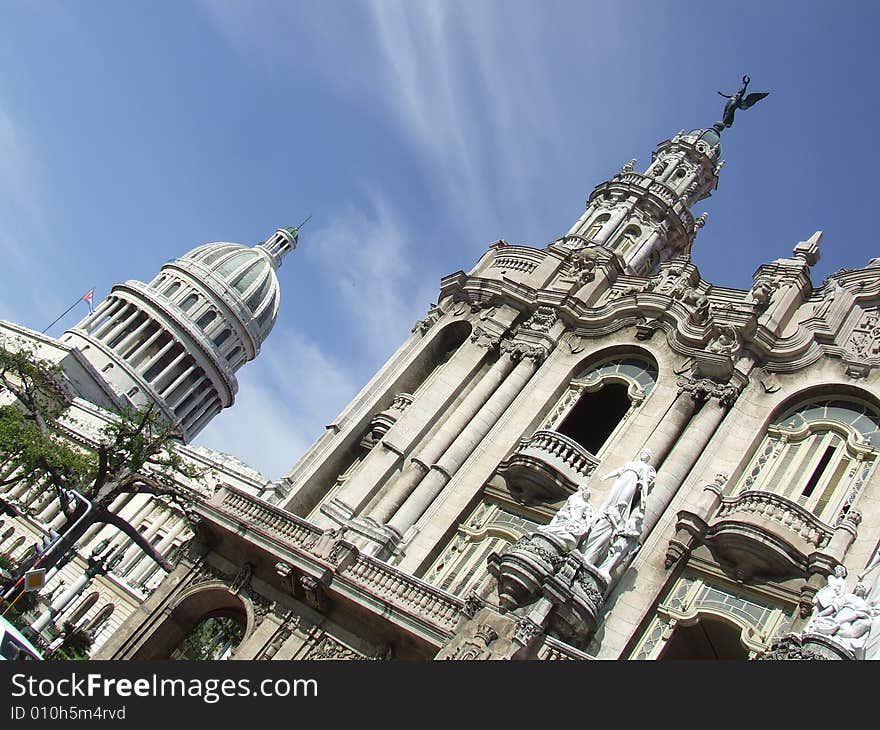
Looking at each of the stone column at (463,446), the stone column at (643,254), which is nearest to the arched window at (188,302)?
the stone column at (643,254)

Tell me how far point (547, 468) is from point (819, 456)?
7401 millimetres

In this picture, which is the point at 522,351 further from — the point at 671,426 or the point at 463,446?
the point at 671,426

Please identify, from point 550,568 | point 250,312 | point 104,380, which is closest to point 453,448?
point 550,568

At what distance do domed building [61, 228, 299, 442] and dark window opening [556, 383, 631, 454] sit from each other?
54791mm

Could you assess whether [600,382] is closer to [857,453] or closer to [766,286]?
[766,286]

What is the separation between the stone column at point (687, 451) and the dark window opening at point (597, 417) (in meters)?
4.17

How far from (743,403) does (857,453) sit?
3.40 m

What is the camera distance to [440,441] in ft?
92.2

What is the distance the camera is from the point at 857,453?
77.0ft

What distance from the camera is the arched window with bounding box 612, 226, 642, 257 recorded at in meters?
37.1

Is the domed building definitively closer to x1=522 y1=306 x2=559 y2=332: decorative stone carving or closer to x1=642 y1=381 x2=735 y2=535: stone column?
x1=522 y1=306 x2=559 y2=332: decorative stone carving

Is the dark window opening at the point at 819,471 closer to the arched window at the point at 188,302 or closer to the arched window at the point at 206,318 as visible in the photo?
the arched window at the point at 206,318

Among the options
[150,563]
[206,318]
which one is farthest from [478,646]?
[206,318]

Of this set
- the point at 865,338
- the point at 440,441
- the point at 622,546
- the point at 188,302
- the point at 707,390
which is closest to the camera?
the point at 622,546
